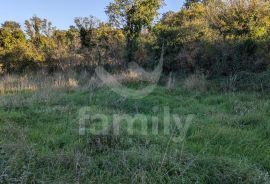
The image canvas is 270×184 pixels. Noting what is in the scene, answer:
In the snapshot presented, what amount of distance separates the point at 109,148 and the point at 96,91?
20.0 feet

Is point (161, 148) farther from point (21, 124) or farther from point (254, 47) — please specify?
point (254, 47)

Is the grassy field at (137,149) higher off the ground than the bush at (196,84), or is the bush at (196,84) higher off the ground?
the bush at (196,84)

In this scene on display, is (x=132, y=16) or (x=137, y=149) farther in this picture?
(x=132, y=16)

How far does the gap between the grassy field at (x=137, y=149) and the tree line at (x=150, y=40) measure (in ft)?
14.2

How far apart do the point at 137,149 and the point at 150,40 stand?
37.2 feet

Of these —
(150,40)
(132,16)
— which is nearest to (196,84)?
(150,40)

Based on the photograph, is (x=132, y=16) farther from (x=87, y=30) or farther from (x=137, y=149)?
(x=137, y=149)

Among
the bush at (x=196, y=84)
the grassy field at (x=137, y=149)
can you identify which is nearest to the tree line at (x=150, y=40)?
the bush at (x=196, y=84)

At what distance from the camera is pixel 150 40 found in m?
14.8

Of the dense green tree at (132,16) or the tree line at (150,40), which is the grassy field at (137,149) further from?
the dense green tree at (132,16)

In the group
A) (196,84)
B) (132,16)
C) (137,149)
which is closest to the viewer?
(137,149)

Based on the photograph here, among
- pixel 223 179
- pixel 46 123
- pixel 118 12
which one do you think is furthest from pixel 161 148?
pixel 118 12

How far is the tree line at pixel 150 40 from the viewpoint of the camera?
36.5ft

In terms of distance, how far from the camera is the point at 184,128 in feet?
17.6
